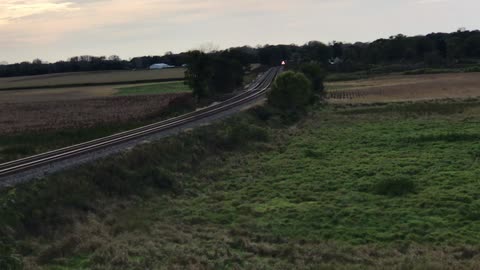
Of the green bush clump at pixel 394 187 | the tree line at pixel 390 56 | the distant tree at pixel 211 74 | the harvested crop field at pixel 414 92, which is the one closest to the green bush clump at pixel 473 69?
the tree line at pixel 390 56

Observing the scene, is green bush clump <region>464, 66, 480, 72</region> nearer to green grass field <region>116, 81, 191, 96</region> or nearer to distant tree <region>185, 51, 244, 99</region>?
distant tree <region>185, 51, 244, 99</region>

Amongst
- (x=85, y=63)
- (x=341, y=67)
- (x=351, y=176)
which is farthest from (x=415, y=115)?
(x=85, y=63)

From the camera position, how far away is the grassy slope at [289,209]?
16.7 metres

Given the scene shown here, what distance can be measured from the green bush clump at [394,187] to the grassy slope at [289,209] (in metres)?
0.22

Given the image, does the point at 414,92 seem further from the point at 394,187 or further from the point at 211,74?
the point at 394,187

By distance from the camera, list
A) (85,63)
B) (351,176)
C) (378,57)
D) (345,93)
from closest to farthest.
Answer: (351,176) → (345,93) → (378,57) → (85,63)

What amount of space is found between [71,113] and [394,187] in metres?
54.0

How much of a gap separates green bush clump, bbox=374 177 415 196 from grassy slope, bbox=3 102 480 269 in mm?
223

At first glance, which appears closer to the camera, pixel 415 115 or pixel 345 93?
pixel 415 115

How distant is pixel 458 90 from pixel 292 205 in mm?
71144

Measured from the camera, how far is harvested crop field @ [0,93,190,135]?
55250mm

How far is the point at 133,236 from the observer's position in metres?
18.7

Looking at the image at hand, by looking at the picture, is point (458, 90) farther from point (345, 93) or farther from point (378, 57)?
point (378, 57)

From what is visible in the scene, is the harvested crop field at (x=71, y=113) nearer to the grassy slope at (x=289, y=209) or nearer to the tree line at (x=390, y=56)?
the grassy slope at (x=289, y=209)
